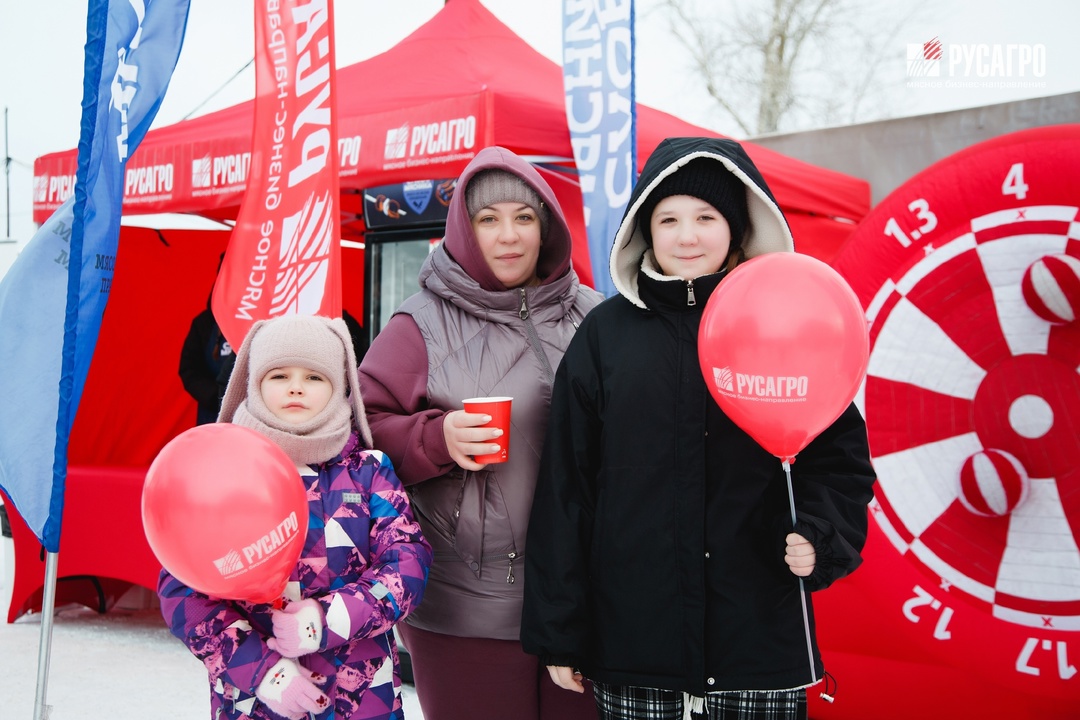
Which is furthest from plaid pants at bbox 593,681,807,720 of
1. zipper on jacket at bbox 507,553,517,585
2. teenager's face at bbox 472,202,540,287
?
teenager's face at bbox 472,202,540,287

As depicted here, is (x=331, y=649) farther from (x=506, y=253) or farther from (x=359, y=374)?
(x=506, y=253)

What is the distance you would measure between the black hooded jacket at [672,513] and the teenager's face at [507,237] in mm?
290

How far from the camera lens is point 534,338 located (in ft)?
5.79

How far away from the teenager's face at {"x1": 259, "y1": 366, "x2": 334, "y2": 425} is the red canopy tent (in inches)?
68.3

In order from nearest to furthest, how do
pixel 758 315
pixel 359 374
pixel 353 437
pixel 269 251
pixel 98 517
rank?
pixel 758 315 → pixel 353 437 → pixel 359 374 → pixel 269 251 → pixel 98 517

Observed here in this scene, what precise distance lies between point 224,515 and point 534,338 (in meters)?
0.70

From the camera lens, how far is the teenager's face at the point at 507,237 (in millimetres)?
1779

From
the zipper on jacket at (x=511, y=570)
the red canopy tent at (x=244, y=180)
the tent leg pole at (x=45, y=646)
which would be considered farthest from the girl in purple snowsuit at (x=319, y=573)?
the red canopy tent at (x=244, y=180)

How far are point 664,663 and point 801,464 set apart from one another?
425 millimetres

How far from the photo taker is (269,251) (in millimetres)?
3090

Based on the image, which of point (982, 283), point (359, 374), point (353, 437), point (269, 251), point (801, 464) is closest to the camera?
point (801, 464)

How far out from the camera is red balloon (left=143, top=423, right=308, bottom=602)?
136 cm

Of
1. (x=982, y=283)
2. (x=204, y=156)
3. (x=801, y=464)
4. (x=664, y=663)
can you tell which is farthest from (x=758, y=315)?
(x=204, y=156)

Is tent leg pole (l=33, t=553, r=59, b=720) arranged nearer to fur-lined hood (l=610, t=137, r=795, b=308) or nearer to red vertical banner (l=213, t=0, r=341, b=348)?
red vertical banner (l=213, t=0, r=341, b=348)
